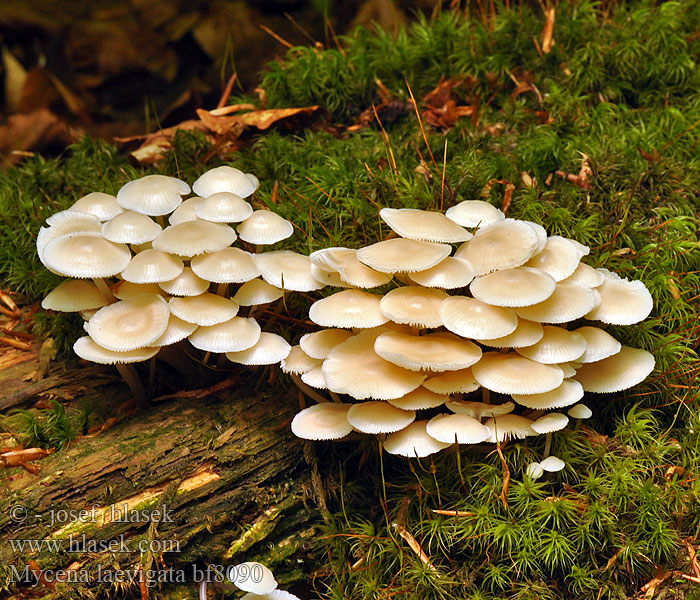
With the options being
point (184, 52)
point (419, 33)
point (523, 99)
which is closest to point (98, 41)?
point (184, 52)

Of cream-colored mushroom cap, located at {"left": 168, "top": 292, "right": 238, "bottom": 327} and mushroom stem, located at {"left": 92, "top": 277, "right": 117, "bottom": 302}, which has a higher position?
cream-colored mushroom cap, located at {"left": 168, "top": 292, "right": 238, "bottom": 327}

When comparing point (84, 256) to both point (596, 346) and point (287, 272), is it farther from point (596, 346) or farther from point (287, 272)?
point (596, 346)

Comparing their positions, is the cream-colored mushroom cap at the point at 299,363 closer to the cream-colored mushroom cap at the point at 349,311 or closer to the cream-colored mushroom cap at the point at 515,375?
the cream-colored mushroom cap at the point at 349,311

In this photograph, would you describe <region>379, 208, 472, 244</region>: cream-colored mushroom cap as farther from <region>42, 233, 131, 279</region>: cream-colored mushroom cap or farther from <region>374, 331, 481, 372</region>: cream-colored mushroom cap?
<region>42, 233, 131, 279</region>: cream-colored mushroom cap

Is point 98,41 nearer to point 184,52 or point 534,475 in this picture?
point 184,52

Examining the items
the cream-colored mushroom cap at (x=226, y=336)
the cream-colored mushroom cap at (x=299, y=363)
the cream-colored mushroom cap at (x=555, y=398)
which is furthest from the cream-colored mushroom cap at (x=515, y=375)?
the cream-colored mushroom cap at (x=226, y=336)

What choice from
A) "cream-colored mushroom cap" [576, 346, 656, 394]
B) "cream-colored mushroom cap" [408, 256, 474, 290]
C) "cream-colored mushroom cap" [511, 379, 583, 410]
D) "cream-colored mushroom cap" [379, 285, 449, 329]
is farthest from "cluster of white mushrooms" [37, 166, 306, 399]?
"cream-colored mushroom cap" [576, 346, 656, 394]

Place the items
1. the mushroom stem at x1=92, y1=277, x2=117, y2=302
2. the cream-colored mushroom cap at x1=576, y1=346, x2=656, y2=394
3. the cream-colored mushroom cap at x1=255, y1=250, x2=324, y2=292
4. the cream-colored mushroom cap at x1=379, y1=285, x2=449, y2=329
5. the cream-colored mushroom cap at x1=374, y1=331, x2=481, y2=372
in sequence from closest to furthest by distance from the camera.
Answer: the cream-colored mushroom cap at x1=374, y1=331, x2=481, y2=372 < the cream-colored mushroom cap at x1=379, y1=285, x2=449, y2=329 < the cream-colored mushroom cap at x1=576, y1=346, x2=656, y2=394 < the cream-colored mushroom cap at x1=255, y1=250, x2=324, y2=292 < the mushroom stem at x1=92, y1=277, x2=117, y2=302

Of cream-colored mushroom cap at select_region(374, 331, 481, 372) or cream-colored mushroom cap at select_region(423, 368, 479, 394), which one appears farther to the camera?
cream-colored mushroom cap at select_region(423, 368, 479, 394)
